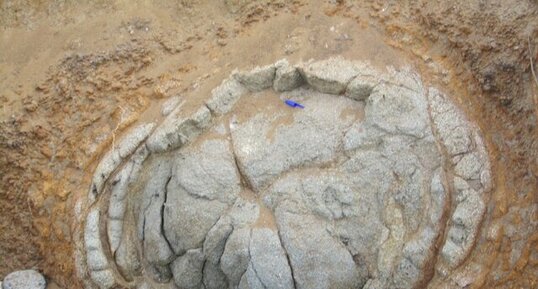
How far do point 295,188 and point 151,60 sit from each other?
1.28 metres

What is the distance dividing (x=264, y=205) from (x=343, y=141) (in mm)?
564

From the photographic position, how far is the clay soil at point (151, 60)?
3633 millimetres

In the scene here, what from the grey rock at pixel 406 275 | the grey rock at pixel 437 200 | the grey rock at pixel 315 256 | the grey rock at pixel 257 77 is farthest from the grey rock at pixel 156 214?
the grey rock at pixel 437 200

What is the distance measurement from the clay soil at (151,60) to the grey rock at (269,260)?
0.93 meters

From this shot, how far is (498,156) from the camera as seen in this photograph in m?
3.53

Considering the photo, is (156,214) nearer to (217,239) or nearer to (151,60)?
(217,239)

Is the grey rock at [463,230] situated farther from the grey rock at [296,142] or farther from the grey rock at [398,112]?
the grey rock at [296,142]

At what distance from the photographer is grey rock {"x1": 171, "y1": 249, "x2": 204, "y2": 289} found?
3.88 metres

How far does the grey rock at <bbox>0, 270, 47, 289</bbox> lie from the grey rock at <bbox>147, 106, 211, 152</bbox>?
1.21 metres

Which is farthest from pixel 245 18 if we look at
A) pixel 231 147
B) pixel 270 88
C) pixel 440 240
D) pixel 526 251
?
pixel 526 251

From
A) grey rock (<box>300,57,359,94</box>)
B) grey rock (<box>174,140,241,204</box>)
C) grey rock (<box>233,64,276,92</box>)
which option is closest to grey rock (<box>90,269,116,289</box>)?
grey rock (<box>174,140,241,204</box>)

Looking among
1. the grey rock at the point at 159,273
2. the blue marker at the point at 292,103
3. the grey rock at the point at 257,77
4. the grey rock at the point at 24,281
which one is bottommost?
the grey rock at the point at 24,281

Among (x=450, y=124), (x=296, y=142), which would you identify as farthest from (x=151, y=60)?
(x=450, y=124)

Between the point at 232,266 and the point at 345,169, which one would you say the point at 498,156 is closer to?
the point at 345,169
